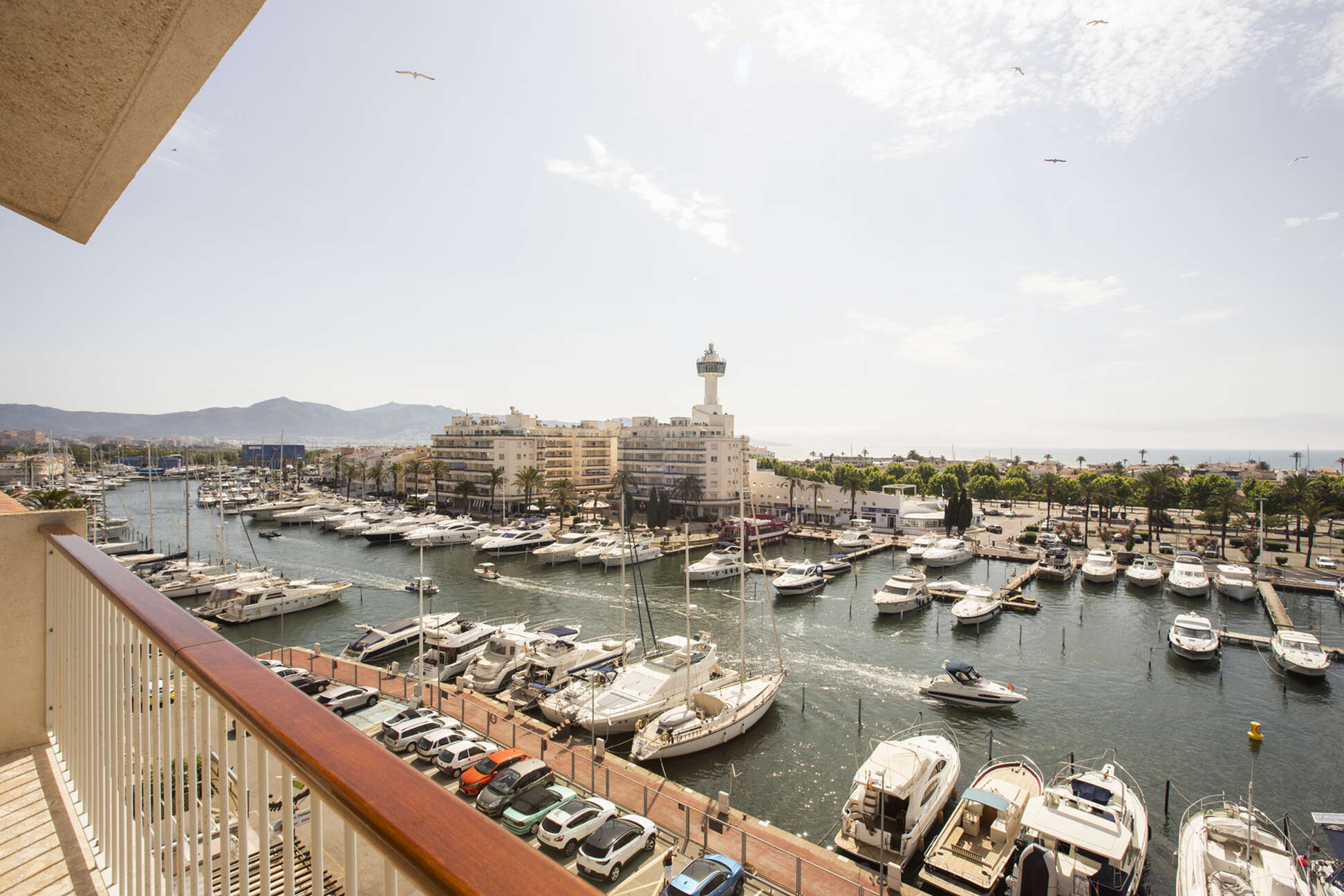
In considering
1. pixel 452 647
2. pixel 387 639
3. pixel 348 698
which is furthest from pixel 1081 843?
pixel 387 639

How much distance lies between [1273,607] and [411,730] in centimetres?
3201

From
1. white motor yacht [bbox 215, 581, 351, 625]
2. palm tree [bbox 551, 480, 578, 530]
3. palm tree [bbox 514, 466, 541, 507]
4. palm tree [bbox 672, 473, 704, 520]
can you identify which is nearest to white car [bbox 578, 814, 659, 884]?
white motor yacht [bbox 215, 581, 351, 625]

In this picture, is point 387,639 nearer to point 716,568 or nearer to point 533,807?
point 533,807

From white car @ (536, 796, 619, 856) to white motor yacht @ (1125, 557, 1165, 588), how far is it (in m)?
30.2

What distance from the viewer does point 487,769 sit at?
1166cm

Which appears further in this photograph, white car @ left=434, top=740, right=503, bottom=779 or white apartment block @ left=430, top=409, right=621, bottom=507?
white apartment block @ left=430, top=409, right=621, bottom=507

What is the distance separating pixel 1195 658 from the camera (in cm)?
2073

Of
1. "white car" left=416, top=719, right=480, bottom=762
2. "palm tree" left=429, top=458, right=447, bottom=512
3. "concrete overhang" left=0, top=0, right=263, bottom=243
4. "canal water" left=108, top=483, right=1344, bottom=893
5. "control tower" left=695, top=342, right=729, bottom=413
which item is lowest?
"canal water" left=108, top=483, right=1344, bottom=893

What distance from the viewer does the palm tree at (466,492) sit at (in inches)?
2072

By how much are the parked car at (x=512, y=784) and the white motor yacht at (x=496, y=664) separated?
571 cm

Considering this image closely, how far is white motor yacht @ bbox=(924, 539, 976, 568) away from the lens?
35.8 meters

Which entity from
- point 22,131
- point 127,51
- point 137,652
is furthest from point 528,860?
point 22,131

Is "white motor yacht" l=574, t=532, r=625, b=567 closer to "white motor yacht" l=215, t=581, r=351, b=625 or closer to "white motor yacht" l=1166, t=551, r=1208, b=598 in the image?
"white motor yacht" l=215, t=581, r=351, b=625

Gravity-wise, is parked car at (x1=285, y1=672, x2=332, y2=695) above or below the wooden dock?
above
